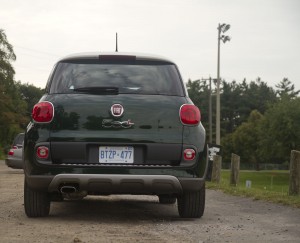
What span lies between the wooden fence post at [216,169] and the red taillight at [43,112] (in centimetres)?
1018

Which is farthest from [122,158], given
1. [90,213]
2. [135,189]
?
[90,213]

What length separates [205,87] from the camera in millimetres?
140625

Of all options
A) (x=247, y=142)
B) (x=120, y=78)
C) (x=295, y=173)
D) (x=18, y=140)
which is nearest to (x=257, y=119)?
(x=247, y=142)

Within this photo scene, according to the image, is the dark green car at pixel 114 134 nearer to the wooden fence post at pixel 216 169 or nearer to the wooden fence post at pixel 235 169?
the wooden fence post at pixel 235 169

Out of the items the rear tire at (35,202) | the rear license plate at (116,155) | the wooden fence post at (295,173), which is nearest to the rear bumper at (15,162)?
the wooden fence post at (295,173)

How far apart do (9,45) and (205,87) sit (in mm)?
75408

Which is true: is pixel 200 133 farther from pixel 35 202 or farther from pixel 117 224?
pixel 35 202

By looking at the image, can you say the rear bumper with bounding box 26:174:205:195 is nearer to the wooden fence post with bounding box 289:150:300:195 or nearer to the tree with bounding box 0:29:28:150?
the wooden fence post with bounding box 289:150:300:195

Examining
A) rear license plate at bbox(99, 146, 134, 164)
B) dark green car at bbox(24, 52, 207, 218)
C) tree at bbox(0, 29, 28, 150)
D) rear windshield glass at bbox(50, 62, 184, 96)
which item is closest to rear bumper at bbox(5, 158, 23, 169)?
dark green car at bbox(24, 52, 207, 218)

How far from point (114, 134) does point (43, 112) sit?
83 centimetres

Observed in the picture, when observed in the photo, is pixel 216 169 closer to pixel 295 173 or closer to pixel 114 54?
pixel 295 173

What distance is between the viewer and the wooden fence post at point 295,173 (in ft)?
35.3

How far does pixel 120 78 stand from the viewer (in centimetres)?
746

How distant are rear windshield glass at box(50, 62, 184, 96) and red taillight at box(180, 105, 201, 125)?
221 millimetres
